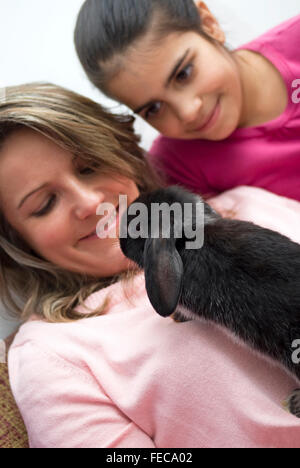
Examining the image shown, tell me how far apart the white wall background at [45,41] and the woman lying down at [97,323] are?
0.48 metres

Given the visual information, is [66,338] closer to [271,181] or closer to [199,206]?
[199,206]

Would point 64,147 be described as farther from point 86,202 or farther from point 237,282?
point 237,282

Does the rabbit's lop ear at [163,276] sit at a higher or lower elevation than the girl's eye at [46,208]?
higher

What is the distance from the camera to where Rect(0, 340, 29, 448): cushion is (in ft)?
4.05

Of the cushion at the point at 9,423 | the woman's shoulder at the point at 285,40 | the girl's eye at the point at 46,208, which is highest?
the woman's shoulder at the point at 285,40

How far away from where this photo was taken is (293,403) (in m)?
1.01

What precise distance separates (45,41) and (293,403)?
181 cm

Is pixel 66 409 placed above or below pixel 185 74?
below

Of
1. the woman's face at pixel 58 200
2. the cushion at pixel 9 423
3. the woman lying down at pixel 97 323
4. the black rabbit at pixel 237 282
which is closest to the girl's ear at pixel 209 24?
the woman lying down at pixel 97 323

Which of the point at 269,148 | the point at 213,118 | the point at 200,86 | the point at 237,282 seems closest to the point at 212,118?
the point at 213,118

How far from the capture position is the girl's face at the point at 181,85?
1479 mm

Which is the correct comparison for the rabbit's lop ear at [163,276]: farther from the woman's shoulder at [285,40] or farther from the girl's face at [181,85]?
the woman's shoulder at [285,40]

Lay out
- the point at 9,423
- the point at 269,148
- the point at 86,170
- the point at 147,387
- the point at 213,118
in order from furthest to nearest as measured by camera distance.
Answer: the point at 269,148, the point at 213,118, the point at 86,170, the point at 9,423, the point at 147,387

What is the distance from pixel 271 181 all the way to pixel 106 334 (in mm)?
951
